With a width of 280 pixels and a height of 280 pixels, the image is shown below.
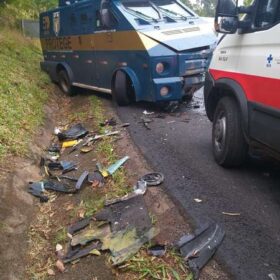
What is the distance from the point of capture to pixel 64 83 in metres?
11.3

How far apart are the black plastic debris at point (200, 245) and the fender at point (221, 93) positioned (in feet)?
4.09

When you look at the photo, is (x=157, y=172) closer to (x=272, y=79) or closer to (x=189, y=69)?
(x=272, y=79)

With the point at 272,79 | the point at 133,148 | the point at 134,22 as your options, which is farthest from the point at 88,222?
the point at 134,22

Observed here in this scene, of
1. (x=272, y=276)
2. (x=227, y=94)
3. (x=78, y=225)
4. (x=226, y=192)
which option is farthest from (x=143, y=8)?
(x=272, y=276)

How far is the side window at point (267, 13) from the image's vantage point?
380 cm

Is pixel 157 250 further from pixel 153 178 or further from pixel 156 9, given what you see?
pixel 156 9

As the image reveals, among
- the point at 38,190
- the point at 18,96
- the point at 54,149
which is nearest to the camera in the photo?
the point at 38,190

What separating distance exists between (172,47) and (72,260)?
16.2 feet

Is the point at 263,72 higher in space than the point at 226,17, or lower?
lower

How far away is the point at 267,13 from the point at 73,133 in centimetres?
449

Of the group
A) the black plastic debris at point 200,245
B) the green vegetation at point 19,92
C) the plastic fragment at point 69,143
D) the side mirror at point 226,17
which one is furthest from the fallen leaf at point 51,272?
the plastic fragment at point 69,143

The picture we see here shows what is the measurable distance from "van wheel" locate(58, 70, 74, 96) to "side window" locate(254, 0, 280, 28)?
740 cm

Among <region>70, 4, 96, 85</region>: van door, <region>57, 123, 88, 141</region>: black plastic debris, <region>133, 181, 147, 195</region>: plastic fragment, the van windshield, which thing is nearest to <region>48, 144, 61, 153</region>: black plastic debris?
<region>57, 123, 88, 141</region>: black plastic debris

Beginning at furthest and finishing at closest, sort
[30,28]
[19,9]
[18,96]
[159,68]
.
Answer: [30,28] → [19,9] → [18,96] → [159,68]
